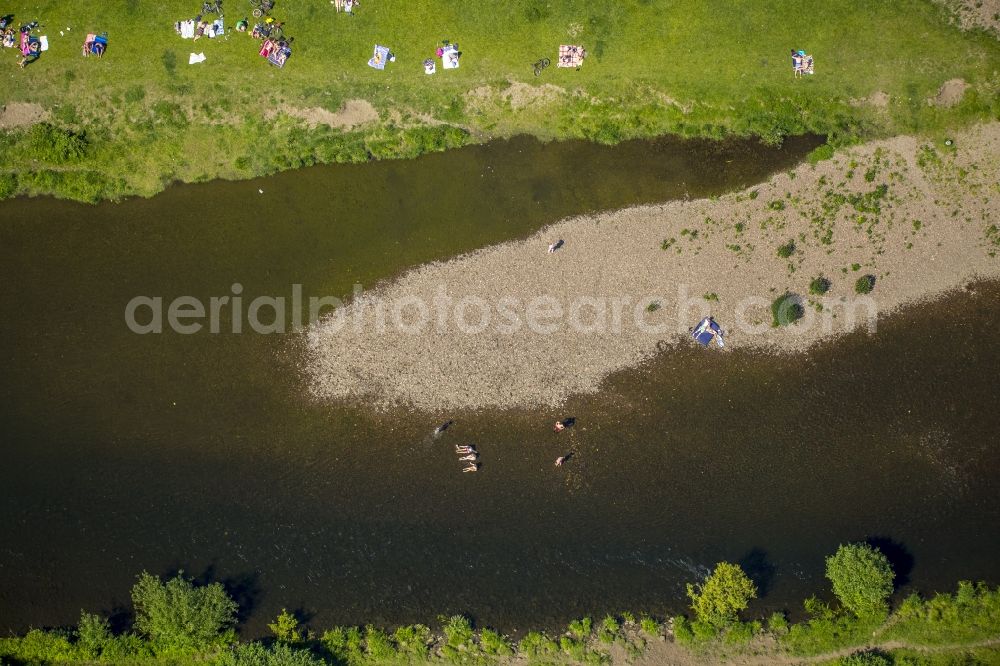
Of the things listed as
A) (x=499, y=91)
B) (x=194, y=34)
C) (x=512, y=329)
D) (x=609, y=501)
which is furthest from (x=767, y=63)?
(x=194, y=34)

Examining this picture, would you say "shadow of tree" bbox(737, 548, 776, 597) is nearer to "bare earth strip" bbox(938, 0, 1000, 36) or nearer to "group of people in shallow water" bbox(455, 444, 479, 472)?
"group of people in shallow water" bbox(455, 444, 479, 472)

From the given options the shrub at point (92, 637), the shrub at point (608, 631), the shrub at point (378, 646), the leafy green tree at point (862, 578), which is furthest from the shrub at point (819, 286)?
the shrub at point (92, 637)

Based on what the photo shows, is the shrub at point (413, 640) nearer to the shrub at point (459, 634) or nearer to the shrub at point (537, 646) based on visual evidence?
the shrub at point (459, 634)

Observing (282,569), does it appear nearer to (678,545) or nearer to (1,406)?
(1,406)

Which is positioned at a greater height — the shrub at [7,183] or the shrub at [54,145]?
the shrub at [54,145]

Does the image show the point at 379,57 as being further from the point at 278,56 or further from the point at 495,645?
the point at 495,645

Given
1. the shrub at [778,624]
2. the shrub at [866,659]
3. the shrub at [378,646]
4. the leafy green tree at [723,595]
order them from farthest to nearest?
the shrub at [778,624] → the shrub at [378,646] → the leafy green tree at [723,595] → the shrub at [866,659]

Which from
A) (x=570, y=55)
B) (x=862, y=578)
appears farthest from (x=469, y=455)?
(x=570, y=55)
